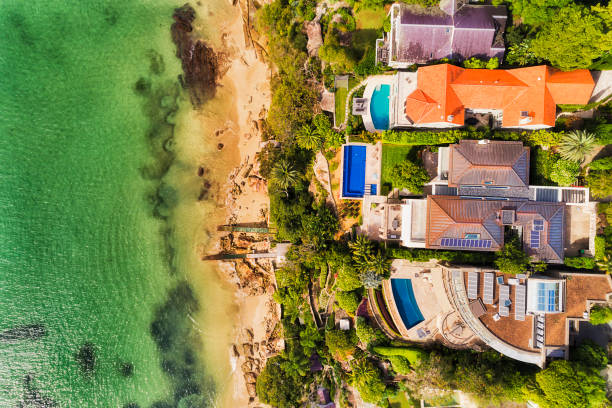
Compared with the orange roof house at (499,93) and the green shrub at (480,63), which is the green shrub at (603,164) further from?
the green shrub at (480,63)

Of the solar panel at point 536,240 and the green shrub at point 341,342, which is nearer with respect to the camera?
the solar panel at point 536,240

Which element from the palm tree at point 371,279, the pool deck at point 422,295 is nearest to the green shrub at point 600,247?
the pool deck at point 422,295

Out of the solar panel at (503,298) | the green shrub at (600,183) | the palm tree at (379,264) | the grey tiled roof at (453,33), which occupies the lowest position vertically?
the solar panel at (503,298)

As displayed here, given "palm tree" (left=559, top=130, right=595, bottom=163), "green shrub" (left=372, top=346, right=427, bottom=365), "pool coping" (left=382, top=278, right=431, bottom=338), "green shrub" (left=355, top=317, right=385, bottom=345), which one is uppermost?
"palm tree" (left=559, top=130, right=595, bottom=163)

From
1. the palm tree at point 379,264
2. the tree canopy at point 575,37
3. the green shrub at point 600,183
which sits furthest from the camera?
the palm tree at point 379,264

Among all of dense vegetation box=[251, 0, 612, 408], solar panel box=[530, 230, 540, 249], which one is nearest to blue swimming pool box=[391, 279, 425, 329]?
dense vegetation box=[251, 0, 612, 408]

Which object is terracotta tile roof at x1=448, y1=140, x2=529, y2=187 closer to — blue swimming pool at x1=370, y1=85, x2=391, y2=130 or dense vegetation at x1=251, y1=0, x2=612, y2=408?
dense vegetation at x1=251, y1=0, x2=612, y2=408
